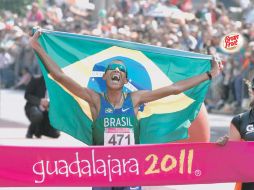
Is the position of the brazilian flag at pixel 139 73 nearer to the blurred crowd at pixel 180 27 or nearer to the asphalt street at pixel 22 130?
the asphalt street at pixel 22 130

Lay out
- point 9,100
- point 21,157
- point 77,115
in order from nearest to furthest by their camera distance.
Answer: point 21,157
point 77,115
point 9,100

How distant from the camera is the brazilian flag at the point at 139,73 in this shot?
883 cm

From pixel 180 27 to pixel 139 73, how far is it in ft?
48.7

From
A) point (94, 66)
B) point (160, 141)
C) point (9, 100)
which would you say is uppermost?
point (94, 66)

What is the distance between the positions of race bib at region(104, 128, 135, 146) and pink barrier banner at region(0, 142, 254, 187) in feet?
1.21

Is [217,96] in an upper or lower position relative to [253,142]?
lower

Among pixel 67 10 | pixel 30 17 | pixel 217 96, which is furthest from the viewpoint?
pixel 67 10

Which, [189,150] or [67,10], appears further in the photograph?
[67,10]

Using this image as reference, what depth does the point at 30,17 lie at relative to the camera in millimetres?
30422

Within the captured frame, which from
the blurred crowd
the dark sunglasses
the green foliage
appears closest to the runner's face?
the dark sunglasses

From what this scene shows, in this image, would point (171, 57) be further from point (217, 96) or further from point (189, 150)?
point (217, 96)

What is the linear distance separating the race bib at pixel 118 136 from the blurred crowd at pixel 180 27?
10601mm

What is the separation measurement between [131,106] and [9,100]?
2021cm

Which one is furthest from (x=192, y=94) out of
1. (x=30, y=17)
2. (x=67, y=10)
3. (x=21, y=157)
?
(x=67, y=10)
